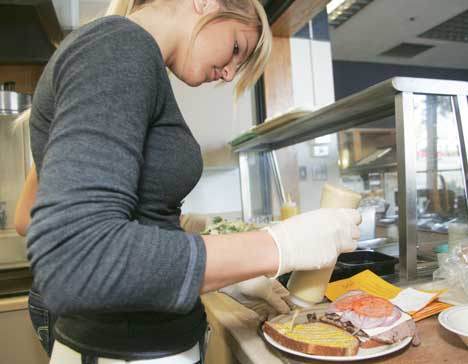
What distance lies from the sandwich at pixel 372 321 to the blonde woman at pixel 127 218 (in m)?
0.14

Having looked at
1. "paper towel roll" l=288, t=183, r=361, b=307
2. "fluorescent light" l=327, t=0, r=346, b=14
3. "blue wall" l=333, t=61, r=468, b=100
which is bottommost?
"paper towel roll" l=288, t=183, r=361, b=307

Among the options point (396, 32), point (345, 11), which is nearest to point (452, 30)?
point (396, 32)

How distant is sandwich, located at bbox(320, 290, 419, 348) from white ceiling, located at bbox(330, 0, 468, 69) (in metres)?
3.34

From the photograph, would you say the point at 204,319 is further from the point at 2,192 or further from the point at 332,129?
the point at 2,192

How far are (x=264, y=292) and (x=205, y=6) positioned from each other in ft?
2.02

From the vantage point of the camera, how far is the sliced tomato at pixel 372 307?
710 millimetres

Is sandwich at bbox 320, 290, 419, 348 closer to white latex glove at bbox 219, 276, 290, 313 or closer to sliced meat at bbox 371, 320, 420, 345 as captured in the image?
sliced meat at bbox 371, 320, 420, 345

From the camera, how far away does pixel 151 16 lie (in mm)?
682

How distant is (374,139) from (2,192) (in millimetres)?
3493

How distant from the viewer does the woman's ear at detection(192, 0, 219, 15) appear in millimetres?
690

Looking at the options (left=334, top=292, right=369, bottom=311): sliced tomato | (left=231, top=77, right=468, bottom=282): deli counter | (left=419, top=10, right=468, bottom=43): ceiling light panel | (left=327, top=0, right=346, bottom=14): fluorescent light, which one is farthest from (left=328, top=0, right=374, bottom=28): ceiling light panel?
(left=334, top=292, right=369, bottom=311): sliced tomato

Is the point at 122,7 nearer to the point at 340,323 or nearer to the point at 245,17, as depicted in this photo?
the point at 245,17

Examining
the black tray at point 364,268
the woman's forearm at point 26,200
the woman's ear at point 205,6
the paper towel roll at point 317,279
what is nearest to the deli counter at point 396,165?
the black tray at point 364,268

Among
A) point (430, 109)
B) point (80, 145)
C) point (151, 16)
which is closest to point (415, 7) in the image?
point (430, 109)
